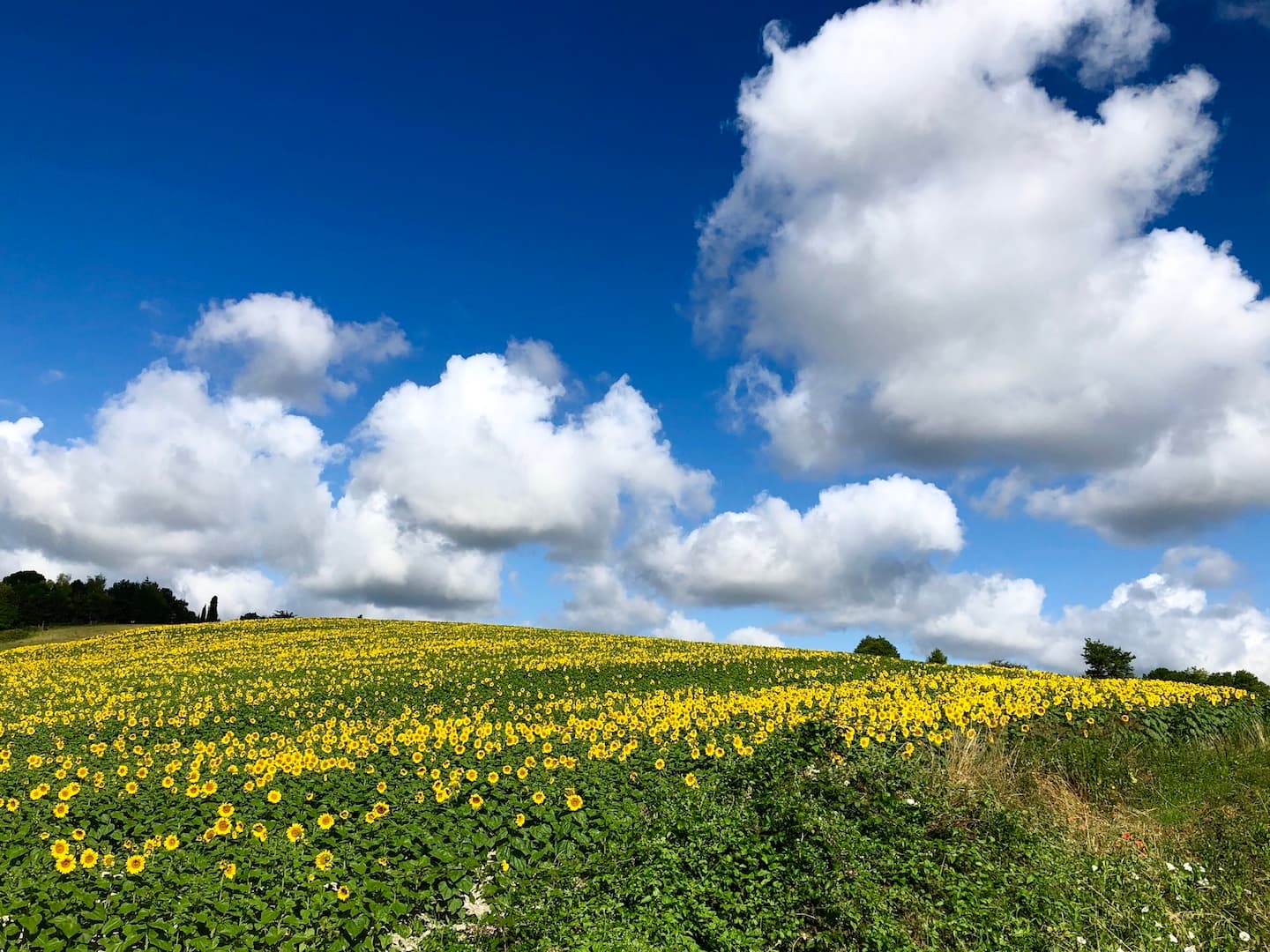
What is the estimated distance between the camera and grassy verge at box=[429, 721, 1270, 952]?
6.69m

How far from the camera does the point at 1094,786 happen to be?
11.7 meters

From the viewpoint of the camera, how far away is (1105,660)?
33.1 metres

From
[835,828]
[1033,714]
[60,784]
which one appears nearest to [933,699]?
[1033,714]

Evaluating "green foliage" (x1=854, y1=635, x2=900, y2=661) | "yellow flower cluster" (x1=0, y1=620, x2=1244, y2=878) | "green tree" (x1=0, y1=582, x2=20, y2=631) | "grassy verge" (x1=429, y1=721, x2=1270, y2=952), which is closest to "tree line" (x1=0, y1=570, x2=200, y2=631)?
"green tree" (x1=0, y1=582, x2=20, y2=631)

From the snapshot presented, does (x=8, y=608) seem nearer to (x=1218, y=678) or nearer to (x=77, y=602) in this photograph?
(x=77, y=602)

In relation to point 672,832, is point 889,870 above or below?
below

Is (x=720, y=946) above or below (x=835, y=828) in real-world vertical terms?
below

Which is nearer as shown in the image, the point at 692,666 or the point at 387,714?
the point at 387,714

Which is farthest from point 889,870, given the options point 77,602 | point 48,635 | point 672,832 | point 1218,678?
point 77,602

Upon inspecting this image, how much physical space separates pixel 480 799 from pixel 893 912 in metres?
4.06

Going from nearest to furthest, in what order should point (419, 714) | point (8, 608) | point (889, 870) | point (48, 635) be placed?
point (889, 870), point (419, 714), point (48, 635), point (8, 608)

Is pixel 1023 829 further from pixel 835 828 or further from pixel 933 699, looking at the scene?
pixel 933 699

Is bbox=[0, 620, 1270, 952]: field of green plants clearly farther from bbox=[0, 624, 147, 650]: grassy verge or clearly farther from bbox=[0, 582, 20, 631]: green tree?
bbox=[0, 582, 20, 631]: green tree

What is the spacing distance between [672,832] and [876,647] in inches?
1234
